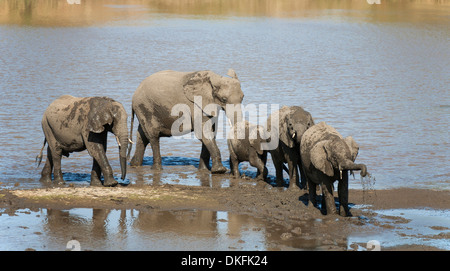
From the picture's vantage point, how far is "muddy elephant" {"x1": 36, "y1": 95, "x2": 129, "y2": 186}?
1488cm

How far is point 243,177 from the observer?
1656 cm

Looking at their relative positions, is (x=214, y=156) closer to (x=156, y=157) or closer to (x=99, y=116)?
(x=156, y=157)

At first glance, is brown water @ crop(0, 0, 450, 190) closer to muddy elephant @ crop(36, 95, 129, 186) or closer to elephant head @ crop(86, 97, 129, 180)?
muddy elephant @ crop(36, 95, 129, 186)

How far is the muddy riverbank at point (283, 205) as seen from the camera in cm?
1220

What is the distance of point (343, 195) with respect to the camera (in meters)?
12.9

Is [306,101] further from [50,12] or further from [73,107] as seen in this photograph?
[50,12]

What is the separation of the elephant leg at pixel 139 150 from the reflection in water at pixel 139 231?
4360 mm

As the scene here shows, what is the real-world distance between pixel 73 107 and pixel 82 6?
157ft

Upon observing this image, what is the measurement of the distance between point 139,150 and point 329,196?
6109 millimetres

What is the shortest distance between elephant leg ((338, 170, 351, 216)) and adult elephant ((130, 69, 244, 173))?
4.26 m

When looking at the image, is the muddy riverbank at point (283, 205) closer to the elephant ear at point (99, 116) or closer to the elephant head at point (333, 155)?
the elephant head at point (333, 155)

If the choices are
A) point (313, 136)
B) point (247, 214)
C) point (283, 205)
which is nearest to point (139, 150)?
point (283, 205)

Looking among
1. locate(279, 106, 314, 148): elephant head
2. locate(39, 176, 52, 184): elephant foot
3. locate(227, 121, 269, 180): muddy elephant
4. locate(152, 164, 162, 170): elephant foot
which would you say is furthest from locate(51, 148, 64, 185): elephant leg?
locate(279, 106, 314, 148): elephant head

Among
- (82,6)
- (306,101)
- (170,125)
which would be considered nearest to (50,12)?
(82,6)
